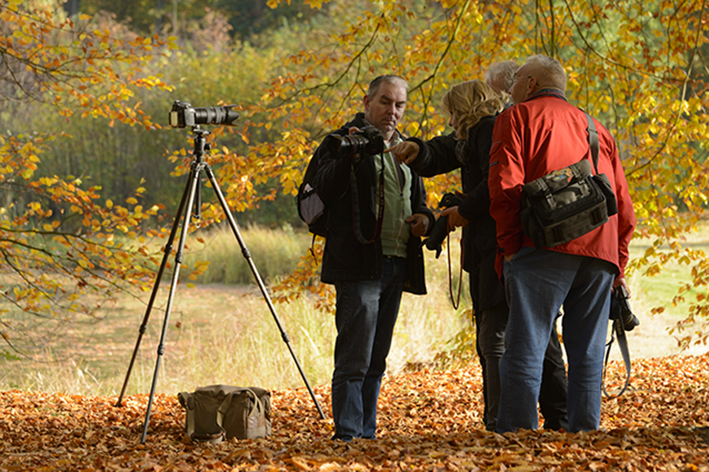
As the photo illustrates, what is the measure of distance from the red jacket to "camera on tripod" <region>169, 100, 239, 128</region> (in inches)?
58.6

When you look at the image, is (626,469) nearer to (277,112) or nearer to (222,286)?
(277,112)

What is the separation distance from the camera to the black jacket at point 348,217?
2662 mm

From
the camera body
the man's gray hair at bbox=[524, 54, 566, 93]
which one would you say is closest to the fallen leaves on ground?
the camera body

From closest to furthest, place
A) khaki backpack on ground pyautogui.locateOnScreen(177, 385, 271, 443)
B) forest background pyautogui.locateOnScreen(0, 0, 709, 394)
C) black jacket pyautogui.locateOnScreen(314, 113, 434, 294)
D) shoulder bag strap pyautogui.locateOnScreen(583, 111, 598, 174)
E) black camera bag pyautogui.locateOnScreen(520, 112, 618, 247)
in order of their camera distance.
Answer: black camera bag pyautogui.locateOnScreen(520, 112, 618, 247)
shoulder bag strap pyautogui.locateOnScreen(583, 111, 598, 174)
black jacket pyautogui.locateOnScreen(314, 113, 434, 294)
khaki backpack on ground pyautogui.locateOnScreen(177, 385, 271, 443)
forest background pyautogui.locateOnScreen(0, 0, 709, 394)

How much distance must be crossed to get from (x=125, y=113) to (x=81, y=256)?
44.1 inches

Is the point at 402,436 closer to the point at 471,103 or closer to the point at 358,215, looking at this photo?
the point at 358,215

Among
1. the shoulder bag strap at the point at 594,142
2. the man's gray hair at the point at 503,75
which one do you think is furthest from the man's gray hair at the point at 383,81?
the shoulder bag strap at the point at 594,142

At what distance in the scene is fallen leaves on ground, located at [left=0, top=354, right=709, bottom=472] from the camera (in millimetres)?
2053

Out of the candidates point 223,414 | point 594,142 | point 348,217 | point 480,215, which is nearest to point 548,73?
point 594,142

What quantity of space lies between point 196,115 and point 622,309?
208cm

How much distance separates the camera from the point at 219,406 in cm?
304

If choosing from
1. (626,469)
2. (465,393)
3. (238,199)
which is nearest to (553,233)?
(626,469)

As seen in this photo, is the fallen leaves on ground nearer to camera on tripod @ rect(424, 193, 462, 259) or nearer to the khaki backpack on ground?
the khaki backpack on ground

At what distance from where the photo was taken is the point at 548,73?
7.88ft
